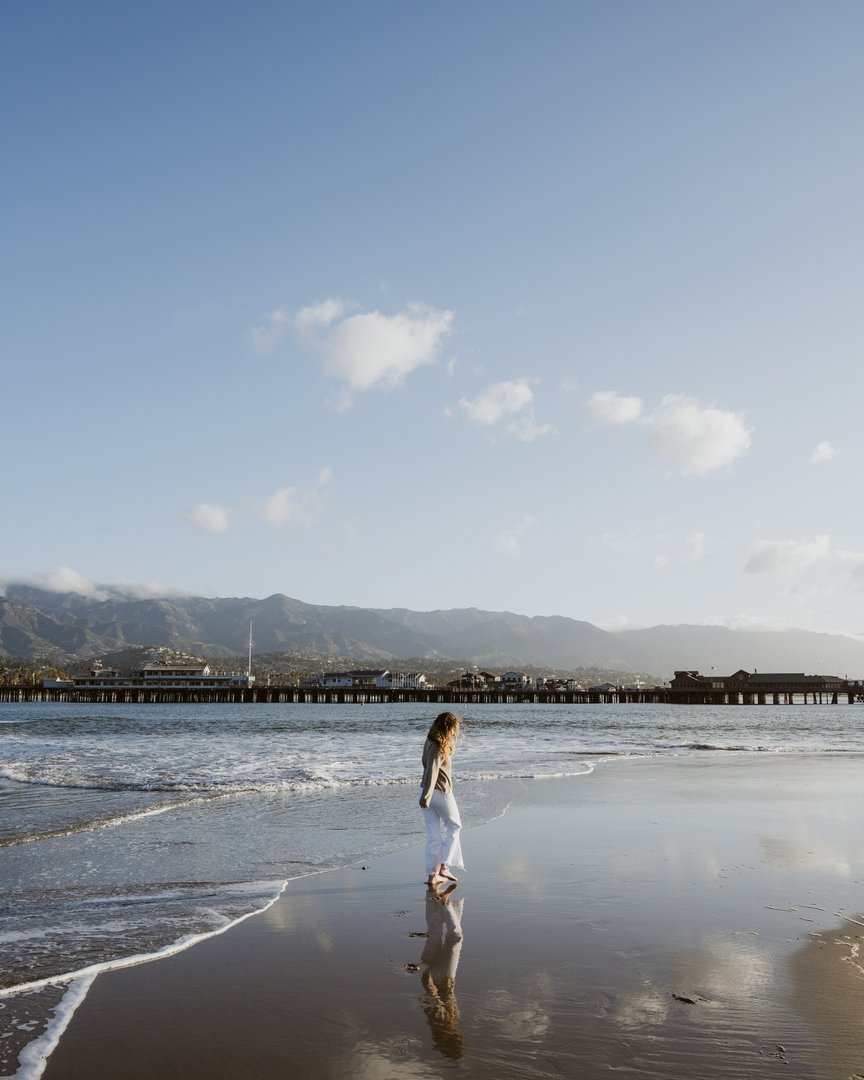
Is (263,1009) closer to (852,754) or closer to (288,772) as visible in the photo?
(288,772)

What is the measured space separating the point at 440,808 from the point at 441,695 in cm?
14400

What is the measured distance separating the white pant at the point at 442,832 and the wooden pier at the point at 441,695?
132165 millimetres

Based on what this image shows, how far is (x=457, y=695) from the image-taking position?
476ft

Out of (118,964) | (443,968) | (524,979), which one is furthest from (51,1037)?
(524,979)

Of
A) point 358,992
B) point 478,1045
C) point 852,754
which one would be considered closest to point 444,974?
point 358,992

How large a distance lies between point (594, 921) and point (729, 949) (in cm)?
113

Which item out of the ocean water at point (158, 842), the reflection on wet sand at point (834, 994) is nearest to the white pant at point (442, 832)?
the ocean water at point (158, 842)

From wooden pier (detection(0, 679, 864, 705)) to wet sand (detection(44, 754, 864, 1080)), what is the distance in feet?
434

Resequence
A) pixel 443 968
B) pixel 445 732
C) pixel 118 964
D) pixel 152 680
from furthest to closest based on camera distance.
Answer: pixel 152 680 < pixel 445 732 < pixel 118 964 < pixel 443 968

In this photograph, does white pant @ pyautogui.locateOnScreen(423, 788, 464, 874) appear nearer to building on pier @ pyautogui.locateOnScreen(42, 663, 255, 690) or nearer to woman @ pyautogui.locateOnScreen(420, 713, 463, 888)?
woman @ pyautogui.locateOnScreen(420, 713, 463, 888)

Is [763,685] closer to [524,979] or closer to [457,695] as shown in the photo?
[457,695]

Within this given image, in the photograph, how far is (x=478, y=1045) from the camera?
419 centimetres

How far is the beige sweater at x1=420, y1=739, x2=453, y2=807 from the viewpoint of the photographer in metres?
8.36

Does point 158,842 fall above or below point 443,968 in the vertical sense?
below
